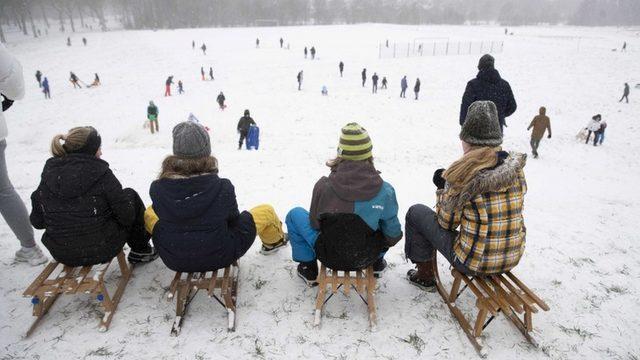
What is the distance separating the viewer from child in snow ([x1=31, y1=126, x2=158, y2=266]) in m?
3.11

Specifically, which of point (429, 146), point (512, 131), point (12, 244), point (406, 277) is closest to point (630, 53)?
point (512, 131)

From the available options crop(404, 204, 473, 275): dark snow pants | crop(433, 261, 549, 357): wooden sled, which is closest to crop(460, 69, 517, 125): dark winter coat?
crop(404, 204, 473, 275): dark snow pants

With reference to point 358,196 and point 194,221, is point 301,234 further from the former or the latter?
point 194,221

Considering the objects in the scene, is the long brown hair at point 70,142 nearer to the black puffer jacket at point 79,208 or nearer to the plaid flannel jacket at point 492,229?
the black puffer jacket at point 79,208

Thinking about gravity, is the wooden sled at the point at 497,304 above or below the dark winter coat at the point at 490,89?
below

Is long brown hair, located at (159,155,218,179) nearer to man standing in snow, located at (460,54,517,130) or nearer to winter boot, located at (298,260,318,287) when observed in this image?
winter boot, located at (298,260,318,287)

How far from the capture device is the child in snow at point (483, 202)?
2859 mm

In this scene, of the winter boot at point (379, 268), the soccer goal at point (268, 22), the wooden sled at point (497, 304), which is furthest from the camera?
the soccer goal at point (268, 22)

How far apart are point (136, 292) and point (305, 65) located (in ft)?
116

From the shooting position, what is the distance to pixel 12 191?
3.93 m

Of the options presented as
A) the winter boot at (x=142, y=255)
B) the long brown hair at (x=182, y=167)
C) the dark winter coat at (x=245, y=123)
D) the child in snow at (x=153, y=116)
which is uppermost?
the long brown hair at (x=182, y=167)

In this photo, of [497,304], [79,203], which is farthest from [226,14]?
[497,304]

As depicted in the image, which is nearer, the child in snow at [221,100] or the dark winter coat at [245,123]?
the dark winter coat at [245,123]

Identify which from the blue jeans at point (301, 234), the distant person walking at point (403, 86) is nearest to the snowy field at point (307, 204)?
the blue jeans at point (301, 234)
